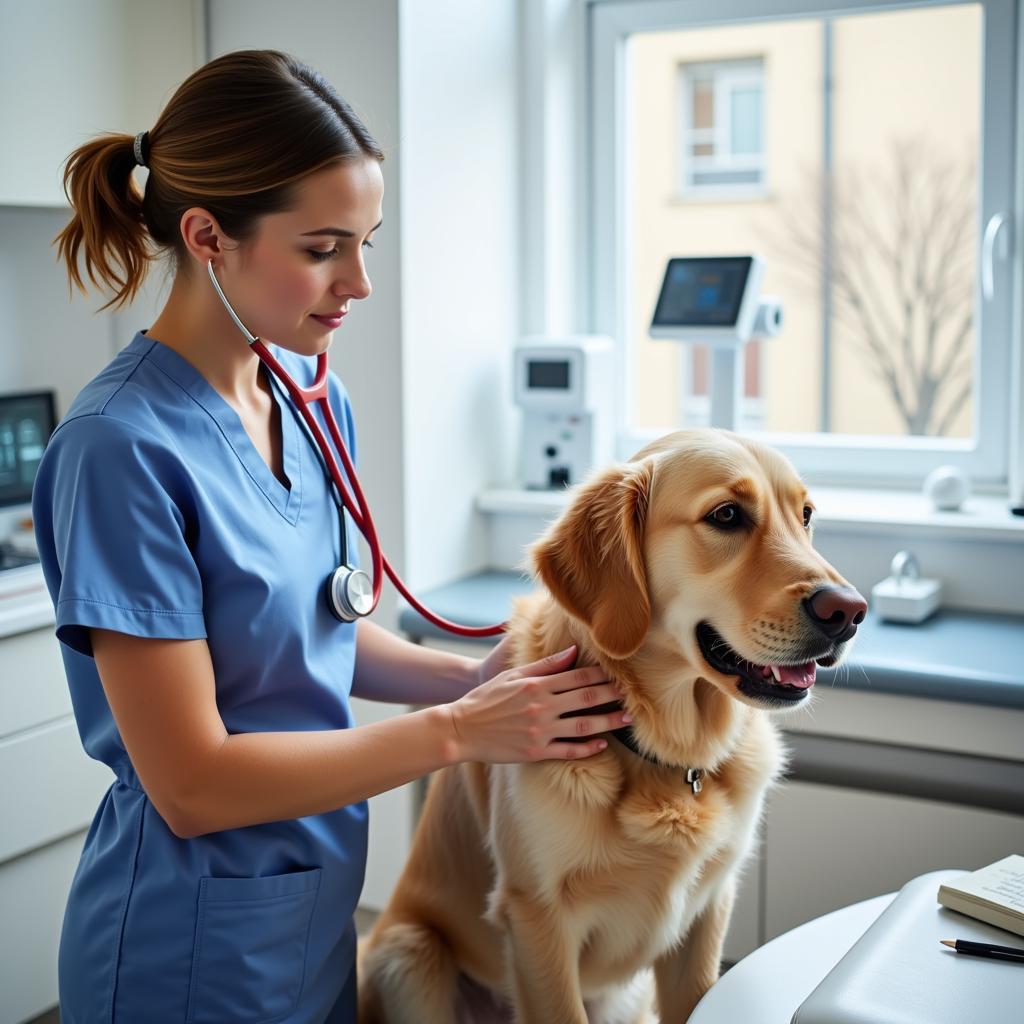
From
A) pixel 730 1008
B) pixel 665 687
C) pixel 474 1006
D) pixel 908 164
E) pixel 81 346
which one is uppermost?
pixel 908 164

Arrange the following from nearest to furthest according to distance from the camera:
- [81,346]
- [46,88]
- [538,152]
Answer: [46,88]
[81,346]
[538,152]

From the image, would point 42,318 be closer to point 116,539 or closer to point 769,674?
point 116,539

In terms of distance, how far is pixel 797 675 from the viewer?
111 centimetres

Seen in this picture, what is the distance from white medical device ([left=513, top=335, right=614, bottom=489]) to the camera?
8.16 ft

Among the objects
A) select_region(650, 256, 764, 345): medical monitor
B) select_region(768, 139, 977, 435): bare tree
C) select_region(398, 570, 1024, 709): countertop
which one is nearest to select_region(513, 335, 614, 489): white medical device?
select_region(650, 256, 764, 345): medical monitor

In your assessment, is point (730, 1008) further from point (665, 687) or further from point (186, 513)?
point (186, 513)

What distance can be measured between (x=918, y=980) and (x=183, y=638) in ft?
2.24

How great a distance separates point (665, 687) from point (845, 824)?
90 centimetres

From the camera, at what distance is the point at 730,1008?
1.05m

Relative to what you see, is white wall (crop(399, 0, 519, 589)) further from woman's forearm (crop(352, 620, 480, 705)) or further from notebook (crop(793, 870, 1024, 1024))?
notebook (crop(793, 870, 1024, 1024))

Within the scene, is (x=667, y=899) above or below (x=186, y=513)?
below

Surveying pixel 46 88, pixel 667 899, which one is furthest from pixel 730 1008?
pixel 46 88

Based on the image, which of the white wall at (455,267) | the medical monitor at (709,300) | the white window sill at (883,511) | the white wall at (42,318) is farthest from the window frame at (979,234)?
the white wall at (42,318)

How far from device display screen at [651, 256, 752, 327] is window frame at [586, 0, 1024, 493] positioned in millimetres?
461
